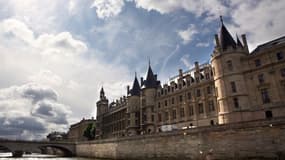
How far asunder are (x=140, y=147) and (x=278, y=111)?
18.6 meters

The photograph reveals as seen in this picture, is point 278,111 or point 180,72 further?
point 180,72

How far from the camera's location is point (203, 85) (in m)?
36.4

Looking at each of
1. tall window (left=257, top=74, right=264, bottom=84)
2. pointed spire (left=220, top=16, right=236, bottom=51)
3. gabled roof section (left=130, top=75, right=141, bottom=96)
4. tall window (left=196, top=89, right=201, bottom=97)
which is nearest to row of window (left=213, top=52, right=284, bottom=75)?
tall window (left=257, top=74, right=264, bottom=84)

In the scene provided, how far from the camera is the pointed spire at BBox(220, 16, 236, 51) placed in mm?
32250

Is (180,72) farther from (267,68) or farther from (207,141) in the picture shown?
(207,141)

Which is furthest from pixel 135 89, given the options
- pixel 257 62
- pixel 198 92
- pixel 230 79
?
pixel 257 62

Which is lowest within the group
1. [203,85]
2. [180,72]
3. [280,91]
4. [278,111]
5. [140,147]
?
[140,147]

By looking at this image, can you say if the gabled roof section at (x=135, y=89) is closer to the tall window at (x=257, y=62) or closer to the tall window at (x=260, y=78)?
the tall window at (x=257, y=62)

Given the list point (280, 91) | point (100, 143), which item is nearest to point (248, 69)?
point (280, 91)

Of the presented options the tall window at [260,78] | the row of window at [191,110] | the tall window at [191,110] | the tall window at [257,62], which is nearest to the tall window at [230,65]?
the tall window at [257,62]

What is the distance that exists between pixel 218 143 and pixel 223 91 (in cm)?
905

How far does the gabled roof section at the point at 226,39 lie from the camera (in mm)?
32281

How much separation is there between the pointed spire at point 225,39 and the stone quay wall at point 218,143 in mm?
13195

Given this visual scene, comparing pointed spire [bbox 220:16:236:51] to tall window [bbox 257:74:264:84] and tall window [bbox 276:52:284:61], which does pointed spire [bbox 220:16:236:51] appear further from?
tall window [bbox 276:52:284:61]
